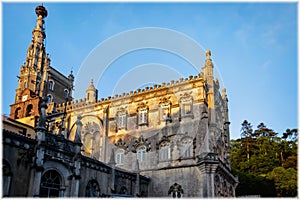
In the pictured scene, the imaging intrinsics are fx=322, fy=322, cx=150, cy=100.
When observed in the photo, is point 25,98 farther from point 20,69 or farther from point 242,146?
point 242,146

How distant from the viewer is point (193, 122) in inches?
1225

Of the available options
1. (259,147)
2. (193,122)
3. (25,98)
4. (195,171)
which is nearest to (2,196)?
(195,171)

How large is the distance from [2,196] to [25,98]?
28.3 meters

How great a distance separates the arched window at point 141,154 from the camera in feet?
106

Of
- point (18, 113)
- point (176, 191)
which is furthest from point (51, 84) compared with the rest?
point (176, 191)

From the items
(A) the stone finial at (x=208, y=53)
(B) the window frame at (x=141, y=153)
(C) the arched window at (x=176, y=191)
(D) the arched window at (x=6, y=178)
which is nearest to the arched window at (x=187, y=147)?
(C) the arched window at (x=176, y=191)

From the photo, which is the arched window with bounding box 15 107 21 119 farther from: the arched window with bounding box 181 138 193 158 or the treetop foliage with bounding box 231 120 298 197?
the treetop foliage with bounding box 231 120 298 197

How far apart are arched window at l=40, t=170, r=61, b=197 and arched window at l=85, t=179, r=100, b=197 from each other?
268cm

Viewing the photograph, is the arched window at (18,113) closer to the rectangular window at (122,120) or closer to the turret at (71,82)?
the turret at (71,82)

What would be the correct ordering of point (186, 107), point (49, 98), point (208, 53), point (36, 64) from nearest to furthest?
point (186, 107) < point (208, 53) < point (49, 98) < point (36, 64)

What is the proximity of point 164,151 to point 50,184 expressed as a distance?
14645 mm

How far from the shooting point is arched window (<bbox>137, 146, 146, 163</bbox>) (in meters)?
32.4

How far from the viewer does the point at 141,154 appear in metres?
32.8

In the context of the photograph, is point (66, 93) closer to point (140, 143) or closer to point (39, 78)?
point (39, 78)
